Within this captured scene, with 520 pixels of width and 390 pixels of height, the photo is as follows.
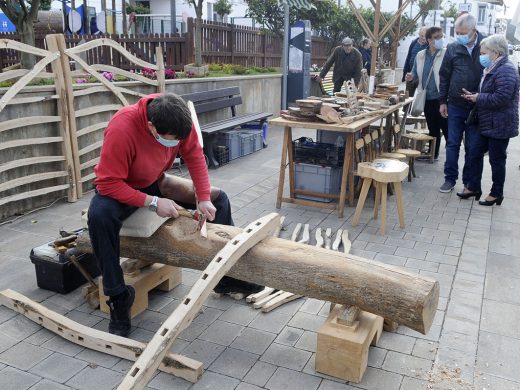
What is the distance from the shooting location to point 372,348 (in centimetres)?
344

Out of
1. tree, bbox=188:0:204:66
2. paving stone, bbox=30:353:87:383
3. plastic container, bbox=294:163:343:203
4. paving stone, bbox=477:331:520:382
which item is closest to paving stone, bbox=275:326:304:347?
paving stone, bbox=477:331:520:382

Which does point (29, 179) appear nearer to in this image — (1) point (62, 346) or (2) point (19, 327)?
(2) point (19, 327)

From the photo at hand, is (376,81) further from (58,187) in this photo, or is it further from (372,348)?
(372,348)

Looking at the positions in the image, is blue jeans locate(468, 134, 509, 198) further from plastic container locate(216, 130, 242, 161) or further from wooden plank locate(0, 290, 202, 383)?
wooden plank locate(0, 290, 202, 383)

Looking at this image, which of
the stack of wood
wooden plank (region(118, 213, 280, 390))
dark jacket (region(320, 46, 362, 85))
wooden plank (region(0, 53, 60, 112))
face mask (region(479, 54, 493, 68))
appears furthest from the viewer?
dark jacket (region(320, 46, 362, 85))

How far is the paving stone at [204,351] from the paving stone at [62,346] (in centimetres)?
70

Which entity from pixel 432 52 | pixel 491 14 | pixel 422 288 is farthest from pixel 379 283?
pixel 491 14

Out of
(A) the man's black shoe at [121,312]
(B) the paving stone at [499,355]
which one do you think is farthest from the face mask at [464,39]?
(A) the man's black shoe at [121,312]

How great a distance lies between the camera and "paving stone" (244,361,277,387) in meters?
3.10

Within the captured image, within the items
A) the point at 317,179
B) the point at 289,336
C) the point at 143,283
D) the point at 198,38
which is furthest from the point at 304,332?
the point at 198,38

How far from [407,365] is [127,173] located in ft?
6.94

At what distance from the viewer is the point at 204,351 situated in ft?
11.1

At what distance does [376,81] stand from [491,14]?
62.7 m

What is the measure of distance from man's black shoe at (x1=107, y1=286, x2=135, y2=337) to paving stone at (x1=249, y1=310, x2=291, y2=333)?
847 millimetres
